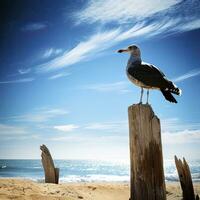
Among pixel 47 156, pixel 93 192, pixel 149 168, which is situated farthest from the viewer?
pixel 47 156

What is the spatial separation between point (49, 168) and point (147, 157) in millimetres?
7617

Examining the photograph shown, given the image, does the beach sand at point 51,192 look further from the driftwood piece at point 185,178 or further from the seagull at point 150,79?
the seagull at point 150,79

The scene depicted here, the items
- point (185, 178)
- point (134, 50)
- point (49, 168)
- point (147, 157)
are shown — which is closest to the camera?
point (147, 157)

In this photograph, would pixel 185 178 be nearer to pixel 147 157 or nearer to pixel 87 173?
pixel 147 157

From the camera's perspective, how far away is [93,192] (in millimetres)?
9797

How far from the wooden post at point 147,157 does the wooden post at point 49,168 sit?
286 inches

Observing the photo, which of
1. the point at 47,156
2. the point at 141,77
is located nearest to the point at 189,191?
the point at 141,77

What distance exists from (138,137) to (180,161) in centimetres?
334

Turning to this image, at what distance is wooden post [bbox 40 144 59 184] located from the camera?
11.1 meters

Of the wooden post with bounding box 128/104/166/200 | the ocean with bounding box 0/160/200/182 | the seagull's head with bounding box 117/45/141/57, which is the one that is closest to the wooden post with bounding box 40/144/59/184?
the seagull's head with bounding box 117/45/141/57

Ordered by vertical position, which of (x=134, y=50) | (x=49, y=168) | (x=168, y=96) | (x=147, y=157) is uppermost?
(x=134, y=50)

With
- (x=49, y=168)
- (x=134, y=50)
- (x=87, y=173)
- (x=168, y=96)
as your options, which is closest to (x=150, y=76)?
(x=168, y=96)

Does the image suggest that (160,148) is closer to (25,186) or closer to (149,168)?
(149,168)

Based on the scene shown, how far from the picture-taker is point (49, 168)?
36.9 ft
